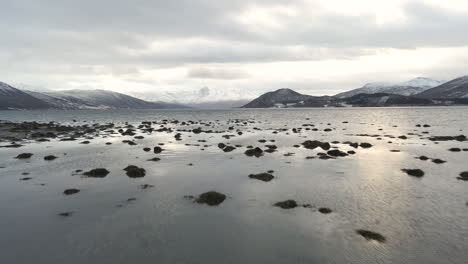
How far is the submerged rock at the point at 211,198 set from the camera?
1784 centimetres

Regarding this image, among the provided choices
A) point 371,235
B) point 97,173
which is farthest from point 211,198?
point 97,173

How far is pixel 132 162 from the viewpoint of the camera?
3020cm

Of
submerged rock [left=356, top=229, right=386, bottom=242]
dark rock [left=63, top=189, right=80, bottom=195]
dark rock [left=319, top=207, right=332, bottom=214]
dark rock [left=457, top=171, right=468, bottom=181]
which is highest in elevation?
dark rock [left=63, top=189, right=80, bottom=195]

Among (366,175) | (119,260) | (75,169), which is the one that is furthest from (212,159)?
(119,260)

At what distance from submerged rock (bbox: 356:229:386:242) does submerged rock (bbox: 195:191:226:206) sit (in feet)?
26.2

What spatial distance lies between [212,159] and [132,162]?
8253 millimetres

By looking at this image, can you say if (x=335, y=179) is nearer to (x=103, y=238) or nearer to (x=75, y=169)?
(x=103, y=238)

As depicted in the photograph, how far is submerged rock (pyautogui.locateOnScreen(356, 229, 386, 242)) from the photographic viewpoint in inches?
516

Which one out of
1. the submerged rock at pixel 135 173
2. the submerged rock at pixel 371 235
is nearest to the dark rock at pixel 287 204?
the submerged rock at pixel 371 235

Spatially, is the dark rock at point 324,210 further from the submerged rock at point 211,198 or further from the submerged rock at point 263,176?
the submerged rock at point 263,176

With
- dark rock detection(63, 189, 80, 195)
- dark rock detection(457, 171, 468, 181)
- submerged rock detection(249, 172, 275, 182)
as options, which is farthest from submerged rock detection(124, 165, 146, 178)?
dark rock detection(457, 171, 468, 181)

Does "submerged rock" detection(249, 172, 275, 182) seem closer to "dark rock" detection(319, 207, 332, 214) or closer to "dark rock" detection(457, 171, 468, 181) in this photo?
"dark rock" detection(319, 207, 332, 214)

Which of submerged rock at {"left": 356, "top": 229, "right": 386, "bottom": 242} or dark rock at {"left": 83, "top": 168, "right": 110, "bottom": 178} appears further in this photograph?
dark rock at {"left": 83, "top": 168, "right": 110, "bottom": 178}

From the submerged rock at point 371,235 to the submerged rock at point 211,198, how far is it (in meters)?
7.98
